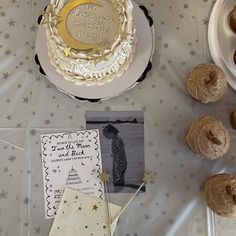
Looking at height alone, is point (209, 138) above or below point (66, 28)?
below

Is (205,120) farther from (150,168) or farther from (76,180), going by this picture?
(76,180)

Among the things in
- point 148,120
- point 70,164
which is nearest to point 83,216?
point 70,164

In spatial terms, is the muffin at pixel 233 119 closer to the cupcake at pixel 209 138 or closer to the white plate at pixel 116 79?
the cupcake at pixel 209 138

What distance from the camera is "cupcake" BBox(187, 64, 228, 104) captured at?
829 mm

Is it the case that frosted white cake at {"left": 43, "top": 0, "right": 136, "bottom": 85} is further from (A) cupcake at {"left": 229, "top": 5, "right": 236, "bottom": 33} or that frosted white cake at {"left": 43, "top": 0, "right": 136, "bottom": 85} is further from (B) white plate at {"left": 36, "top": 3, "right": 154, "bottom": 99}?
(A) cupcake at {"left": 229, "top": 5, "right": 236, "bottom": 33}

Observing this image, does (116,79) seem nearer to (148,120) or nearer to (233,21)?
(148,120)

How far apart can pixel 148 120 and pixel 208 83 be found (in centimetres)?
13

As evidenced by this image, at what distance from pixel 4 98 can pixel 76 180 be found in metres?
0.21

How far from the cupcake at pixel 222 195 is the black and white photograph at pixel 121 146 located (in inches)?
5.0

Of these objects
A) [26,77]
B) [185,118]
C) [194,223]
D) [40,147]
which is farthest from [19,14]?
[194,223]

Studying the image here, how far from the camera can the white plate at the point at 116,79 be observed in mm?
876

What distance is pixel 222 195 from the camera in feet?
2.58

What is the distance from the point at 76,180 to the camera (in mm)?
856

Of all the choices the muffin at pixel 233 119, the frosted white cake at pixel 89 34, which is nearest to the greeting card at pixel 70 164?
the frosted white cake at pixel 89 34
